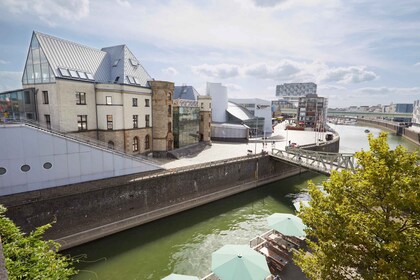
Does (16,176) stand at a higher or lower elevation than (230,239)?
higher

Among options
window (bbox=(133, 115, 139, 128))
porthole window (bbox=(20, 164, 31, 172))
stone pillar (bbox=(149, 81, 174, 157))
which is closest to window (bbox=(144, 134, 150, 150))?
stone pillar (bbox=(149, 81, 174, 157))

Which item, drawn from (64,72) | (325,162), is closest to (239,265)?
(325,162)

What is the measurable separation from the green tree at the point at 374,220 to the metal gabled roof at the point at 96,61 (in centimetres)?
2845

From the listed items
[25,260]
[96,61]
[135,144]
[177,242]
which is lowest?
[177,242]

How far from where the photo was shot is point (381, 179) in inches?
288

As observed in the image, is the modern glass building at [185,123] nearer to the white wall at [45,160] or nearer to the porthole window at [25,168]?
the white wall at [45,160]

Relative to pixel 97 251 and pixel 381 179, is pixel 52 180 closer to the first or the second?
pixel 97 251

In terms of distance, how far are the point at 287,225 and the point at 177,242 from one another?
9866 millimetres

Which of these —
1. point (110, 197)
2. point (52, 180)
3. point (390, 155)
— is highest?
point (390, 155)

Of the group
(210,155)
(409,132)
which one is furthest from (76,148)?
(409,132)

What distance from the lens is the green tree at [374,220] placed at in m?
6.73

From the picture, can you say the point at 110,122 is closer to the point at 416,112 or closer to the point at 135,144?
the point at 135,144

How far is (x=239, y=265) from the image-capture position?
42.7 ft

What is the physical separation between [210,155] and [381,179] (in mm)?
30638
